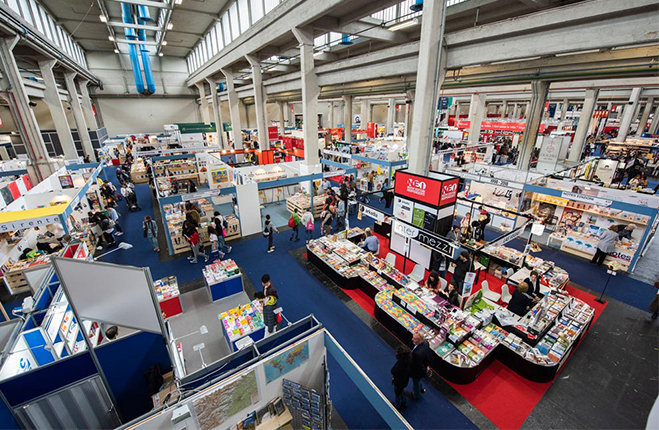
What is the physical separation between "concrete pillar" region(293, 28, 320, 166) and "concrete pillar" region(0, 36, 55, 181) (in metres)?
12.4

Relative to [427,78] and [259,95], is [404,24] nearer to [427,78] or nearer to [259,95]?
[427,78]

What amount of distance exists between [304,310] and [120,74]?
3881 cm

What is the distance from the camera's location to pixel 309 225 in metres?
10.3

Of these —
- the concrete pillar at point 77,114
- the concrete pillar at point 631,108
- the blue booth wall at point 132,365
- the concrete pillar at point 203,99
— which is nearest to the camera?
the blue booth wall at point 132,365

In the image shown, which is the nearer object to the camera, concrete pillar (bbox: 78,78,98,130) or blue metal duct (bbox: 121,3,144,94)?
blue metal duct (bbox: 121,3,144,94)

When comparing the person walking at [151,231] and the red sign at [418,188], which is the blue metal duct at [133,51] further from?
the red sign at [418,188]

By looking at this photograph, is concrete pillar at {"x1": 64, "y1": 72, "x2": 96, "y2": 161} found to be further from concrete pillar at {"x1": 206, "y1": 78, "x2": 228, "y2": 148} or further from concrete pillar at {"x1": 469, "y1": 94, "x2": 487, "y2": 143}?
concrete pillar at {"x1": 469, "y1": 94, "x2": 487, "y2": 143}

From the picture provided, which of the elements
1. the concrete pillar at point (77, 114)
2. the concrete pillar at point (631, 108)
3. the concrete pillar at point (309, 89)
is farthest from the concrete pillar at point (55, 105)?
the concrete pillar at point (631, 108)

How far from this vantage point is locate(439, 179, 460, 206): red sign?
7328mm

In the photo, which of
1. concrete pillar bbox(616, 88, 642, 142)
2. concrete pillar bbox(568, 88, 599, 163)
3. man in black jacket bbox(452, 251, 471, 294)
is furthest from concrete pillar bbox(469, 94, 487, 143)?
man in black jacket bbox(452, 251, 471, 294)

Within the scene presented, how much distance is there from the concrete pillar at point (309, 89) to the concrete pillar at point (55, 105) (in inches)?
615

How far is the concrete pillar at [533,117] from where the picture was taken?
13.4m

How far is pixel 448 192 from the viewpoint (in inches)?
297

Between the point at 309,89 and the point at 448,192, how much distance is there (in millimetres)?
9316
